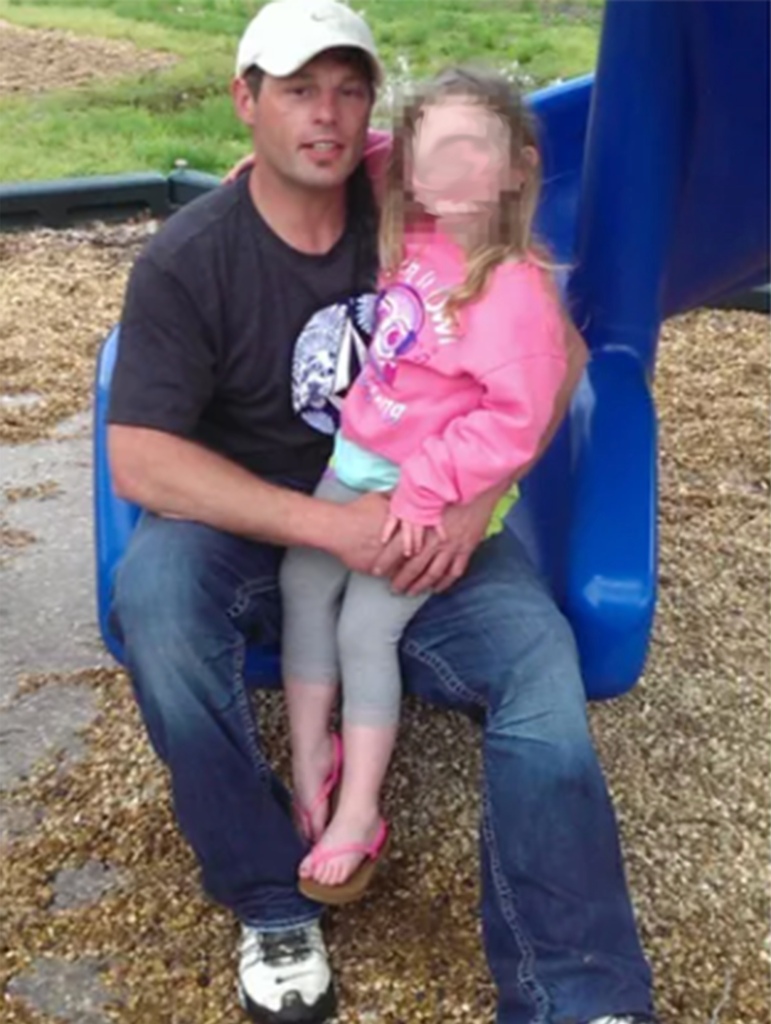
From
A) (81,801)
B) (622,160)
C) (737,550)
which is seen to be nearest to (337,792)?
(81,801)

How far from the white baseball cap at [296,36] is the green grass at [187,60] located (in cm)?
278

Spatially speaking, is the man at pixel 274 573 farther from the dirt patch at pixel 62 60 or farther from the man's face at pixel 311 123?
the dirt patch at pixel 62 60

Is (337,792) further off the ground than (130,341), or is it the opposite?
(130,341)

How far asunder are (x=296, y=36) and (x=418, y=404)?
462 mm

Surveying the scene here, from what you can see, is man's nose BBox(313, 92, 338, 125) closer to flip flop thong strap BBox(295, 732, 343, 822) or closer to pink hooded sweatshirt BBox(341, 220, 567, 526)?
pink hooded sweatshirt BBox(341, 220, 567, 526)

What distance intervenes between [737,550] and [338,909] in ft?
4.75

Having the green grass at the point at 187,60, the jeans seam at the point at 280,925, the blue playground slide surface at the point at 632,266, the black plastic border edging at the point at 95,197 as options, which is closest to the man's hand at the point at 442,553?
the blue playground slide surface at the point at 632,266

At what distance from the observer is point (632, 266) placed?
7.77 ft

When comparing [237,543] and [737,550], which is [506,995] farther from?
Answer: [737,550]

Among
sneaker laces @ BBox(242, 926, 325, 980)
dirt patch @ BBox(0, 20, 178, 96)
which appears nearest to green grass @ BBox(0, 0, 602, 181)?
dirt patch @ BBox(0, 20, 178, 96)

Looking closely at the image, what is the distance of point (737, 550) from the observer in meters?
3.41

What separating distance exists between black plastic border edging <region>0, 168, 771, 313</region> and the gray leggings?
3.69 meters

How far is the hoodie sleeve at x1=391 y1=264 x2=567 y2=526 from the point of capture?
1.95 metres

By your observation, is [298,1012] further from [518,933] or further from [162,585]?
[162,585]
